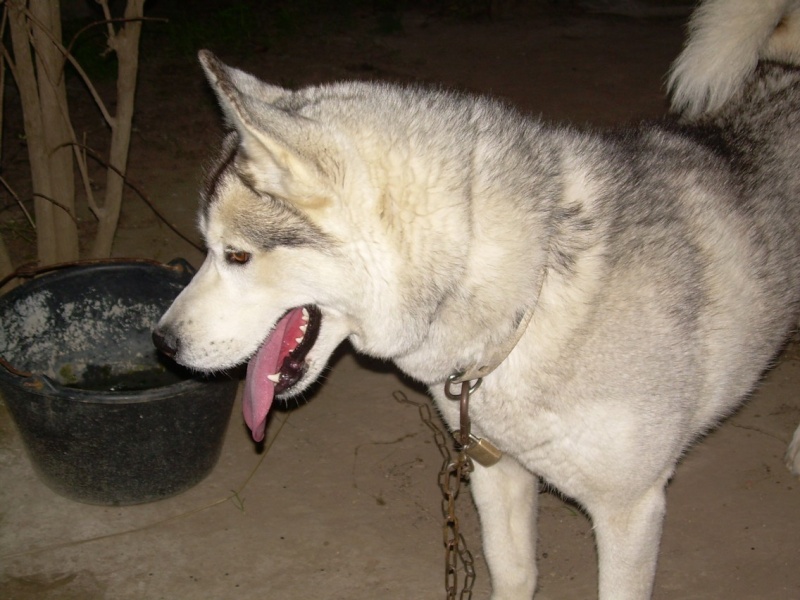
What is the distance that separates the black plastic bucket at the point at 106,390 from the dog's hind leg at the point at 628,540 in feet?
4.83

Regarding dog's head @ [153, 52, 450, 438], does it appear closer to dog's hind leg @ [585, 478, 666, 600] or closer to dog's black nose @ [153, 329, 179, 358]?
dog's black nose @ [153, 329, 179, 358]

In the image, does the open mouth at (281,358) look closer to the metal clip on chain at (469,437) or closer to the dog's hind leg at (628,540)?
the metal clip on chain at (469,437)

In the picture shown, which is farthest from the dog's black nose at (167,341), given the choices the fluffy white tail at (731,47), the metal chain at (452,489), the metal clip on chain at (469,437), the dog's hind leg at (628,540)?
the fluffy white tail at (731,47)

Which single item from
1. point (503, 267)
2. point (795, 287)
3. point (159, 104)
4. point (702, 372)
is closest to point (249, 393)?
point (503, 267)

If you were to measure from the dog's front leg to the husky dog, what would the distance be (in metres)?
0.31

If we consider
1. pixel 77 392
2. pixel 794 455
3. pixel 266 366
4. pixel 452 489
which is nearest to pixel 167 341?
pixel 266 366

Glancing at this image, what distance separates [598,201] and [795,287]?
85 centimetres

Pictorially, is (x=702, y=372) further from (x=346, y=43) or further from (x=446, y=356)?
(x=346, y=43)

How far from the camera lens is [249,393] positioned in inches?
97.3

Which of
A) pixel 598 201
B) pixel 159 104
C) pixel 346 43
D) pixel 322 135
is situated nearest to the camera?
pixel 322 135

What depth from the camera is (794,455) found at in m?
3.36

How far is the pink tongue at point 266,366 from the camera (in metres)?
2.32

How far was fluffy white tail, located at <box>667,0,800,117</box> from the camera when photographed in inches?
116

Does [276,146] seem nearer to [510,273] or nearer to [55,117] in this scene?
[510,273]
